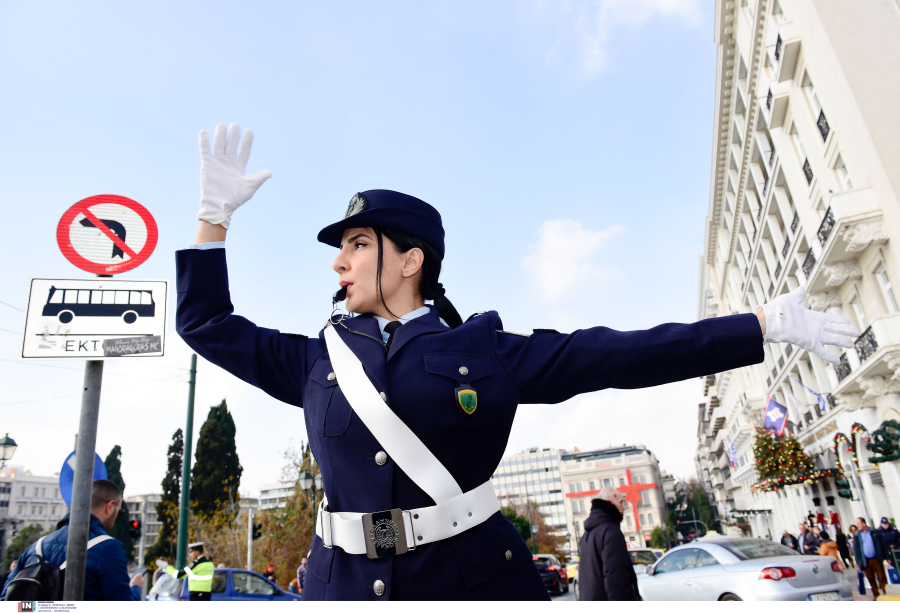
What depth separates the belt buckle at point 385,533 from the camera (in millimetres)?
1664

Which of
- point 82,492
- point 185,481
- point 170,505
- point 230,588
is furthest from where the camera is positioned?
point 170,505

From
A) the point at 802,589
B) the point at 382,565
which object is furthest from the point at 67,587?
the point at 802,589

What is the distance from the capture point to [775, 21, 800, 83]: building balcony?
19344 mm

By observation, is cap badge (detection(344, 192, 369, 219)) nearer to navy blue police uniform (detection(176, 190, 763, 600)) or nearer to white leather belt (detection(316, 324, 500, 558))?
navy blue police uniform (detection(176, 190, 763, 600))

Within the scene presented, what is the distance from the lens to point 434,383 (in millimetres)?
1833

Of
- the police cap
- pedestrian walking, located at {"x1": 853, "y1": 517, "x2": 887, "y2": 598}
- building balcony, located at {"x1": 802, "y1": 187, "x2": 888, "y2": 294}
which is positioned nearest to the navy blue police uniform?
the police cap

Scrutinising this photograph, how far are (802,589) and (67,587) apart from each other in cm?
856

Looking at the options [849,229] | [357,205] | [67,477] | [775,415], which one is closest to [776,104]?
[849,229]

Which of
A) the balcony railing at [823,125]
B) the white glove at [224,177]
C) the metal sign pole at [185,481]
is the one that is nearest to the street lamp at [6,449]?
the metal sign pole at [185,481]

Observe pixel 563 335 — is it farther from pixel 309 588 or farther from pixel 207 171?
pixel 207 171

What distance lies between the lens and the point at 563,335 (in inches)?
79.2

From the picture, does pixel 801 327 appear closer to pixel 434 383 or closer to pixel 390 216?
pixel 434 383

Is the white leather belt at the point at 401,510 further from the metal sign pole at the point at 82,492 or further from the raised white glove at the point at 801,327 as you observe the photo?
the metal sign pole at the point at 82,492

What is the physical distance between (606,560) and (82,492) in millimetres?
5238
